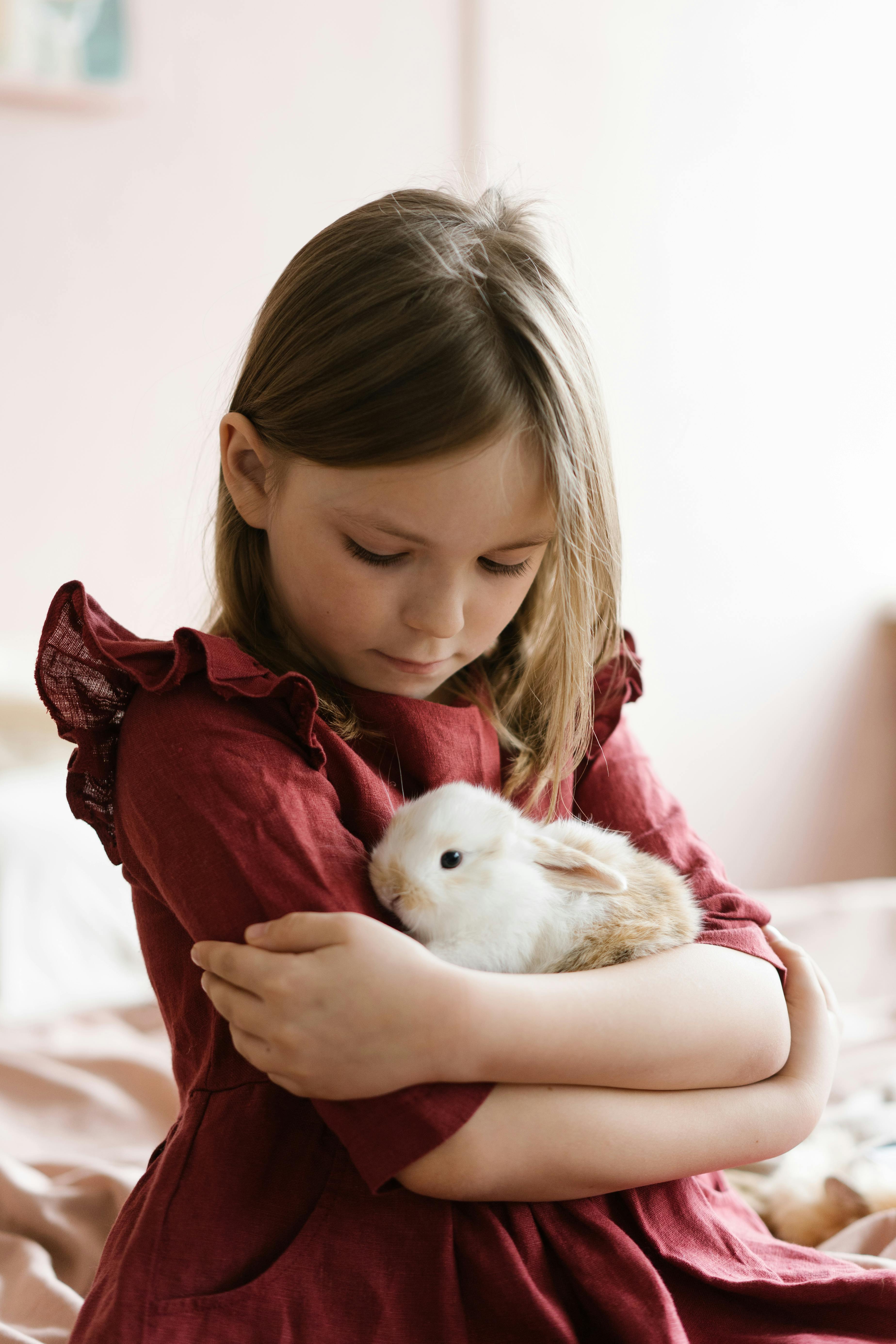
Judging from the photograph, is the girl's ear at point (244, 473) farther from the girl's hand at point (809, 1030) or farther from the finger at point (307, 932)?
the girl's hand at point (809, 1030)

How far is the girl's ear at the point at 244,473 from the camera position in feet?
2.88

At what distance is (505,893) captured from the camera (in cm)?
74

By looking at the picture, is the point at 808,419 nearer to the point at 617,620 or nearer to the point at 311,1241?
the point at 617,620

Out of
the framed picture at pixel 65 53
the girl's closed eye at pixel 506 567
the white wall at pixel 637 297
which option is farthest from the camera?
the white wall at pixel 637 297

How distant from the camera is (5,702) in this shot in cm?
188

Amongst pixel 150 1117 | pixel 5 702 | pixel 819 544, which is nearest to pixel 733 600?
pixel 819 544

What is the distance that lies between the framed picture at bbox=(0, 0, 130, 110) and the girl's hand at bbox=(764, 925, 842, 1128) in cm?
204

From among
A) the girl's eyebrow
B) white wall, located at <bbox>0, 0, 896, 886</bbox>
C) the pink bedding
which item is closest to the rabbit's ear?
the girl's eyebrow

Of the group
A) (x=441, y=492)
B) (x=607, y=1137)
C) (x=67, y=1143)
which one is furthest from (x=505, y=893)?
(x=67, y=1143)

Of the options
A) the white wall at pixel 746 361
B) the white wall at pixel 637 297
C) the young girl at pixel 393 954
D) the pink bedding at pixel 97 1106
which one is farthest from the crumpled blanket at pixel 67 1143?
the white wall at pixel 746 361

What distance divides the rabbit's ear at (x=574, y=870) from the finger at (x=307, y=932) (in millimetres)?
154

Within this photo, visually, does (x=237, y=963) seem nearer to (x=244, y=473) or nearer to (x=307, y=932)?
(x=307, y=932)

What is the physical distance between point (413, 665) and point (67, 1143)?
0.80 m

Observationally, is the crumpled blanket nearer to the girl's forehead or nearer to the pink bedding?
the pink bedding
